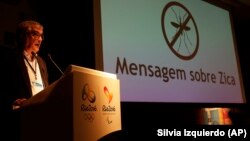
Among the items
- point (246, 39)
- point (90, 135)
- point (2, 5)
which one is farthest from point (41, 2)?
point (246, 39)

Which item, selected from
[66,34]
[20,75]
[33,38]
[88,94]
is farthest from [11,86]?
[66,34]

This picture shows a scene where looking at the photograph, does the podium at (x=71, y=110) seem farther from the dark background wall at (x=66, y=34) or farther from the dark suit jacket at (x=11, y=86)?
the dark background wall at (x=66, y=34)

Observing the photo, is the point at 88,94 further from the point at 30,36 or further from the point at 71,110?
the point at 30,36

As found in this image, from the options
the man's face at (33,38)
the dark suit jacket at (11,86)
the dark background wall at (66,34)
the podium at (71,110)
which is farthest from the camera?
the dark background wall at (66,34)

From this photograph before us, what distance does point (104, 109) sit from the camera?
109cm

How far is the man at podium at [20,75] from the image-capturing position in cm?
137

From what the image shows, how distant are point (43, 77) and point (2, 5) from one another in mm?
1087

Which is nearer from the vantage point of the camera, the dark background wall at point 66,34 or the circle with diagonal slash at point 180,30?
the dark background wall at point 66,34

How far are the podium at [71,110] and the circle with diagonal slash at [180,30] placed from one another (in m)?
1.73

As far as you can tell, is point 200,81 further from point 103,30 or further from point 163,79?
point 103,30

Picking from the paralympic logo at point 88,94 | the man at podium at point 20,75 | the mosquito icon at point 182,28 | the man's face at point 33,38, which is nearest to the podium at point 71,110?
the paralympic logo at point 88,94

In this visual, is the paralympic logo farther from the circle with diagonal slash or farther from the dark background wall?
the circle with diagonal slash

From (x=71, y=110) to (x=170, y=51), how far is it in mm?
A: 1887

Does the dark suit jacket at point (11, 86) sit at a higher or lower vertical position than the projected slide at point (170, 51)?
lower
